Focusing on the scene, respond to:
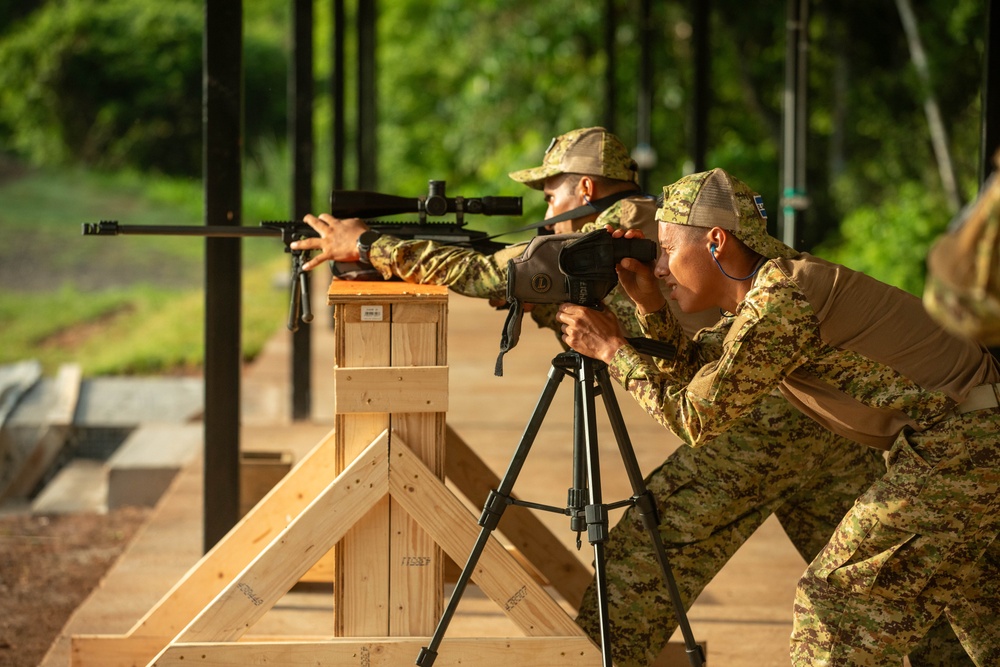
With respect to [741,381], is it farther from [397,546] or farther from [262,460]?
[262,460]

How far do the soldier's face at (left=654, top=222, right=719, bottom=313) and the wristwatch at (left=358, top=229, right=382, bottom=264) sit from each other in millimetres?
1057

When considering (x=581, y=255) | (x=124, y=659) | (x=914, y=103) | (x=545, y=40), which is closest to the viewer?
(x=581, y=255)

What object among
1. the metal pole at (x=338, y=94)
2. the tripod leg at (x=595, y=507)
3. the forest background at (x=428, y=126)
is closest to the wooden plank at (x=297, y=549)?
the tripod leg at (x=595, y=507)

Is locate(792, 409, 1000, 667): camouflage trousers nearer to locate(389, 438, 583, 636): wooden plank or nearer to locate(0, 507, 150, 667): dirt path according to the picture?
locate(389, 438, 583, 636): wooden plank

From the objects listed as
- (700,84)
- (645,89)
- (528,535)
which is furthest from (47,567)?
(645,89)

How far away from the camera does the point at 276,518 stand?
15.0 feet

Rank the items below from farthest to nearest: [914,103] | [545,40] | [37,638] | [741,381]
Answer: [545,40] → [914,103] → [37,638] → [741,381]

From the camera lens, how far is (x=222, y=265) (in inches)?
214

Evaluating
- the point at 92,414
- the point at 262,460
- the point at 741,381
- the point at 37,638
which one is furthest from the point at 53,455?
the point at 741,381

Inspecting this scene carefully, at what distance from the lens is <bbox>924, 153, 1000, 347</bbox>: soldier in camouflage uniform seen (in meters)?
2.19

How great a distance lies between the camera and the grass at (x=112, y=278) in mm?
14625

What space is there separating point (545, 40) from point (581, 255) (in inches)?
745

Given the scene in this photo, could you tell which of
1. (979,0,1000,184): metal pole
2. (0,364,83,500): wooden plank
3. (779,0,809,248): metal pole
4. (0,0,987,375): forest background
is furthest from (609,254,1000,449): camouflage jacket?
(0,364,83,500): wooden plank

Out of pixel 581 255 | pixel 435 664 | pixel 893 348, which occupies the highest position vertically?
pixel 581 255
